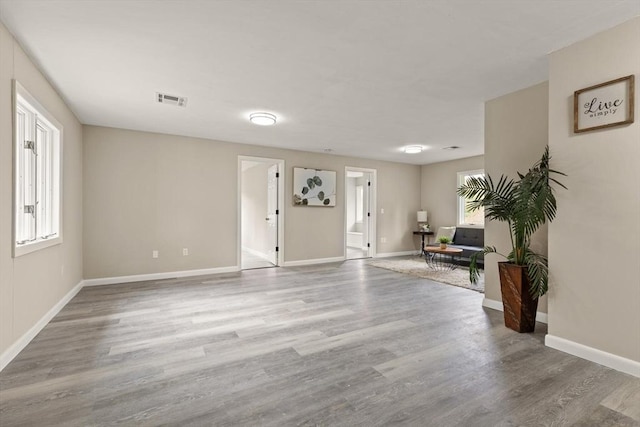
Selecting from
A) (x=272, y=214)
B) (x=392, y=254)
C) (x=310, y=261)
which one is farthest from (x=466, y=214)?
(x=272, y=214)

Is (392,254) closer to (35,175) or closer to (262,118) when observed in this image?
(262,118)

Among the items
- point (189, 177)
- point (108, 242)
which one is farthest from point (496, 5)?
point (108, 242)

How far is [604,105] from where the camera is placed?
220cm

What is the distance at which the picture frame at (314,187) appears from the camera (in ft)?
20.6

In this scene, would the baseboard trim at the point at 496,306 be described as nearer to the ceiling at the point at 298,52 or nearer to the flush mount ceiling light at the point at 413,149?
the ceiling at the point at 298,52

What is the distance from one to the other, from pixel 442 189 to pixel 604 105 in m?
5.58

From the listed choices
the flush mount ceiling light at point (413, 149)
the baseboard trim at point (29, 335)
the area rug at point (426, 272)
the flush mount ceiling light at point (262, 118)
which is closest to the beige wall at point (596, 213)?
the area rug at point (426, 272)

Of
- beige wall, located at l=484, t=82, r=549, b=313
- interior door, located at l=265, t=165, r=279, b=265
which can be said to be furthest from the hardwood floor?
interior door, located at l=265, t=165, r=279, b=265

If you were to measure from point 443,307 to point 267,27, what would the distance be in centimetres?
327

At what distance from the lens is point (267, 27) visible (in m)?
2.18

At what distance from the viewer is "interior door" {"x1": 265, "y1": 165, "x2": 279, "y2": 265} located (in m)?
6.23

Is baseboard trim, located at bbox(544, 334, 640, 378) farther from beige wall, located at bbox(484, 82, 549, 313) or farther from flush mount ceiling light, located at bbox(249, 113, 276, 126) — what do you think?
flush mount ceiling light, located at bbox(249, 113, 276, 126)

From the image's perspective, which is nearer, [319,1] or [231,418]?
[231,418]

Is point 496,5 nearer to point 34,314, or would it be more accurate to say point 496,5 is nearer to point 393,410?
point 393,410
